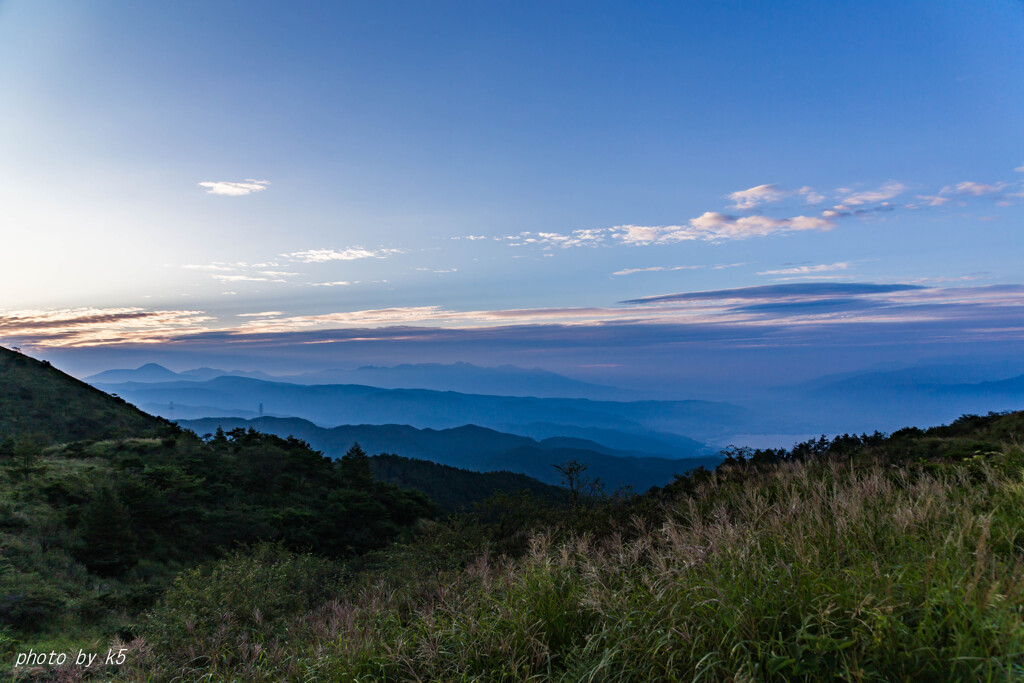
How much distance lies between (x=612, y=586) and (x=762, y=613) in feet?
5.72

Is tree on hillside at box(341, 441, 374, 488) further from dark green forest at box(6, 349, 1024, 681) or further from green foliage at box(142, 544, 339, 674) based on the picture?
green foliage at box(142, 544, 339, 674)

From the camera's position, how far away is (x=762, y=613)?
3.30 meters

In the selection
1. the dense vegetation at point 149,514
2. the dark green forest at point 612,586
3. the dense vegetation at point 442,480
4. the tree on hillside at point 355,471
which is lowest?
the dense vegetation at point 442,480

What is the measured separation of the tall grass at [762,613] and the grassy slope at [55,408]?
45578 mm

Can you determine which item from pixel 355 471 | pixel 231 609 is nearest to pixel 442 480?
pixel 355 471

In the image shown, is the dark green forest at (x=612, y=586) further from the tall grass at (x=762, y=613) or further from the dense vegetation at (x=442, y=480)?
the dense vegetation at (x=442, y=480)

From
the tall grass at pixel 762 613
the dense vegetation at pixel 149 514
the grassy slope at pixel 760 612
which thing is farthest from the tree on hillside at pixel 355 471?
the tall grass at pixel 762 613

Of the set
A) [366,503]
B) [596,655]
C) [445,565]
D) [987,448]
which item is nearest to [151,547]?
[366,503]

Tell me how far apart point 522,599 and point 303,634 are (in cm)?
466

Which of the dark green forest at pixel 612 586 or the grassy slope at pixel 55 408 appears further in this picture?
the grassy slope at pixel 55 408

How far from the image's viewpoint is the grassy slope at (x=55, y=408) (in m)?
39.7

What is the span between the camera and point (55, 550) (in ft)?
54.5

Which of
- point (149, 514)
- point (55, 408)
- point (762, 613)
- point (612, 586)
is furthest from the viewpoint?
point (55, 408)

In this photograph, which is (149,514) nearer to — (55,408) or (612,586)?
(612,586)
